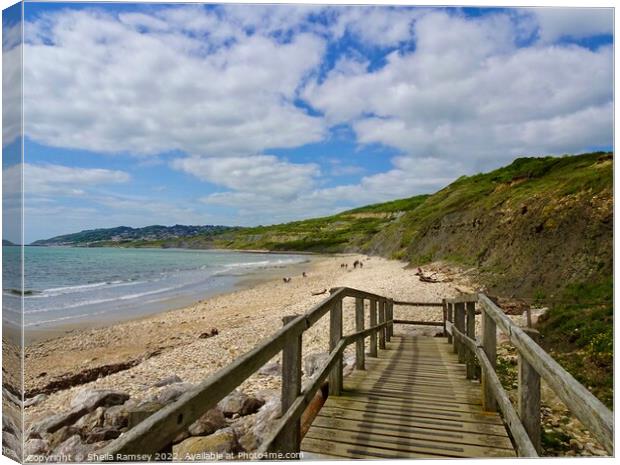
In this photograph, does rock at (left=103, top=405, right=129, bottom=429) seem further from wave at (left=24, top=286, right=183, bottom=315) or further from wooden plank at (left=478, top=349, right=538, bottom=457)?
wave at (left=24, top=286, right=183, bottom=315)

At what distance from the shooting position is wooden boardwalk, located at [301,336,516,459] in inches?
145

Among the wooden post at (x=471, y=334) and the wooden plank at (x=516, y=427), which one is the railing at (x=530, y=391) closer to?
the wooden plank at (x=516, y=427)

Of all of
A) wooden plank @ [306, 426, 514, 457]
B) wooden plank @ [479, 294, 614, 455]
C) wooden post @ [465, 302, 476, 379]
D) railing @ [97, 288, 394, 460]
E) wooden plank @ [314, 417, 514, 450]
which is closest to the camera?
railing @ [97, 288, 394, 460]

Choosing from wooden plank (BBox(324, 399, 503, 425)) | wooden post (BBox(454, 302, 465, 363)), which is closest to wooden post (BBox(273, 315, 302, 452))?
wooden plank (BBox(324, 399, 503, 425))

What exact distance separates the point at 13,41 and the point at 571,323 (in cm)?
991

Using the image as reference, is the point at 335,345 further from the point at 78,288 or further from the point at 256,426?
the point at 78,288

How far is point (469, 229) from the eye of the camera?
25734 millimetres

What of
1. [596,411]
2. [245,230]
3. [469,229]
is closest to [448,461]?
[596,411]

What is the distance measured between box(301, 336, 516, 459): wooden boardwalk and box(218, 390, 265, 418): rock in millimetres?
1376

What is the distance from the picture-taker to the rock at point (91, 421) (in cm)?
564

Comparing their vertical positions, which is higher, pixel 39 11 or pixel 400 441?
pixel 39 11

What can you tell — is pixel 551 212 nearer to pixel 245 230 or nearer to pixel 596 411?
pixel 596 411

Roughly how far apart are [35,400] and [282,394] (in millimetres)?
7279

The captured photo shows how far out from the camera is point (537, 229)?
17.0 meters
